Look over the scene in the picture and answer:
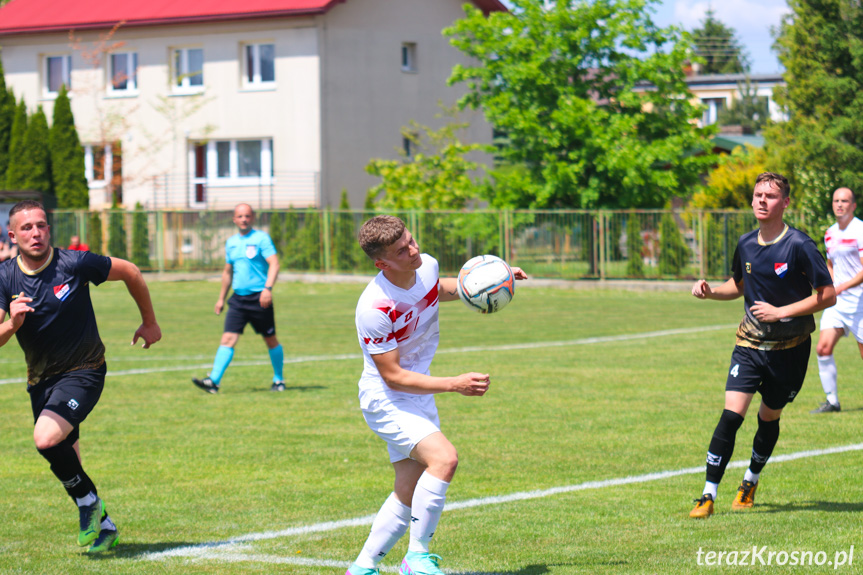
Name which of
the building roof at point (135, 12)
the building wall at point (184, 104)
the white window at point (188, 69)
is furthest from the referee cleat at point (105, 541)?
the white window at point (188, 69)

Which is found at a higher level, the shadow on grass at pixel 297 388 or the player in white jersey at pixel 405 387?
the player in white jersey at pixel 405 387

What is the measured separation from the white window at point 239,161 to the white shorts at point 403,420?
131 ft

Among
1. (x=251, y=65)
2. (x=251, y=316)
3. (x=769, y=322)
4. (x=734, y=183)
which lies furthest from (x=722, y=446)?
(x=251, y=65)

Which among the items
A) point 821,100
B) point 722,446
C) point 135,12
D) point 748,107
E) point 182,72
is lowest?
point 722,446

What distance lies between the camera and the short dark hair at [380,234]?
5516 millimetres

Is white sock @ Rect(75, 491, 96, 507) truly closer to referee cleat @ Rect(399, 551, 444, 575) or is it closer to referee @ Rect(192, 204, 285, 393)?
referee cleat @ Rect(399, 551, 444, 575)

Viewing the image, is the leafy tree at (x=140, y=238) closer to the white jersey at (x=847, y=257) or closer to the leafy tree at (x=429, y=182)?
the leafy tree at (x=429, y=182)

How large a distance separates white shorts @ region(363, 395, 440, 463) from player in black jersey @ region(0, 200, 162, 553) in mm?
1869

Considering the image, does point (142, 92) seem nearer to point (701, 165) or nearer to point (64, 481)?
point (701, 165)

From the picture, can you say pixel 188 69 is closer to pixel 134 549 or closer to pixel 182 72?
pixel 182 72

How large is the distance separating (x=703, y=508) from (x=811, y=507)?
83cm

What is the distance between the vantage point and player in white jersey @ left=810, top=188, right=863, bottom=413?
37.8ft

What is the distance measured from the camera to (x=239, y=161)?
45.9 meters

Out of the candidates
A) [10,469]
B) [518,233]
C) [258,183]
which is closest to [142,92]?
[258,183]
